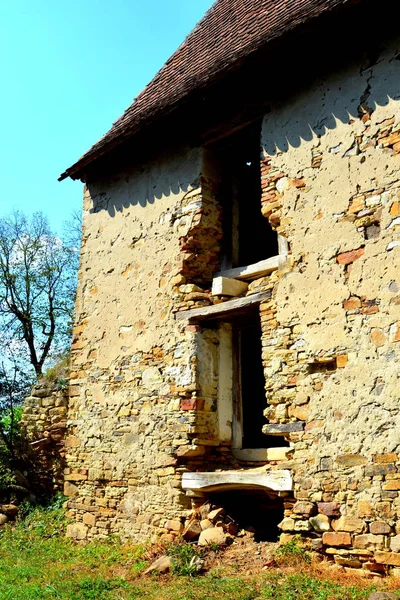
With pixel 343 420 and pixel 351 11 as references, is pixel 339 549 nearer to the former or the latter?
pixel 343 420

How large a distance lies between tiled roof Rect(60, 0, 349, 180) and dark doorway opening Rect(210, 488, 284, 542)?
15.8 feet

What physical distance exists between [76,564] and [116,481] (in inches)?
46.5

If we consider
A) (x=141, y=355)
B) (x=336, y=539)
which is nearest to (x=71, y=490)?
(x=141, y=355)

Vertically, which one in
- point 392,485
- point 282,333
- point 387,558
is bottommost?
point 387,558

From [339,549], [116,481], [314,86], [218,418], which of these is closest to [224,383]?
[218,418]

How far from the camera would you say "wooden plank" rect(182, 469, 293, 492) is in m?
5.80

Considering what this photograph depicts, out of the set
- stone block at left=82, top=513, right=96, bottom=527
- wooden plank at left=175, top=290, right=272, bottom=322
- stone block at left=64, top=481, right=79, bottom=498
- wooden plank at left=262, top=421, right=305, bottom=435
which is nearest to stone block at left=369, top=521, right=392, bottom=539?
wooden plank at left=262, top=421, right=305, bottom=435

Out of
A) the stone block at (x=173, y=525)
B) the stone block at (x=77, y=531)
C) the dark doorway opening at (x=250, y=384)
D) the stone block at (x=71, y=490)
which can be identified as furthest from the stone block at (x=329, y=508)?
the stone block at (x=71, y=490)

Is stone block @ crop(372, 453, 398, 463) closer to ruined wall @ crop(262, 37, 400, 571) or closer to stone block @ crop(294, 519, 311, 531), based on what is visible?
ruined wall @ crop(262, 37, 400, 571)

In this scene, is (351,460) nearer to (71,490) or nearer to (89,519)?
(89,519)

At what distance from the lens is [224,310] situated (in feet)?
22.6

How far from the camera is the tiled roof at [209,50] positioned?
6.64m

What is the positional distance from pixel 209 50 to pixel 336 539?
662cm

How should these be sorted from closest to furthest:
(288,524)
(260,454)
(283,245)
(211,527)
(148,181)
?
1. (288,524)
2. (211,527)
3. (283,245)
4. (260,454)
5. (148,181)
